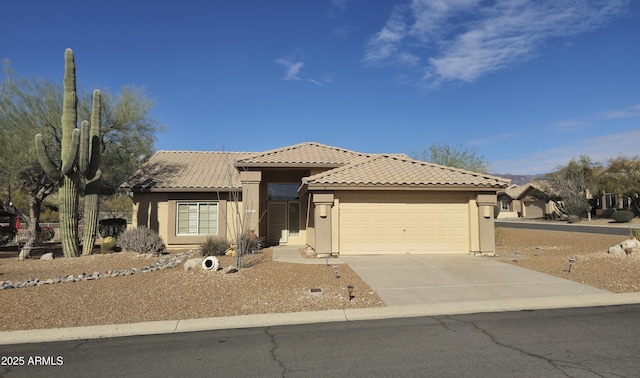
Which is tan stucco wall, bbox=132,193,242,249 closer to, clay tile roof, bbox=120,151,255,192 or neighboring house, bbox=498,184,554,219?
clay tile roof, bbox=120,151,255,192

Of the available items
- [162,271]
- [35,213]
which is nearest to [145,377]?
[162,271]

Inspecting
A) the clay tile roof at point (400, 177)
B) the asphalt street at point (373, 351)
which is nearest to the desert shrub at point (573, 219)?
the clay tile roof at point (400, 177)

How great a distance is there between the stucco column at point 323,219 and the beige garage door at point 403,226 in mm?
570

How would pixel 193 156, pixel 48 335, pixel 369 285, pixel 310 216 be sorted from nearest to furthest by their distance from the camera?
1. pixel 48 335
2. pixel 369 285
3. pixel 310 216
4. pixel 193 156

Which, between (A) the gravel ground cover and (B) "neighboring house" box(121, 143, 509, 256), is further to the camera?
(B) "neighboring house" box(121, 143, 509, 256)

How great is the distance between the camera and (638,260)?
12180 millimetres

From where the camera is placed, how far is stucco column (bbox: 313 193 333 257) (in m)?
14.4

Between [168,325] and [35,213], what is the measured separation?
56.6 feet

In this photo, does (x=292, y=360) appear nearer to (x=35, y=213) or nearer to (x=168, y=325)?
(x=168, y=325)

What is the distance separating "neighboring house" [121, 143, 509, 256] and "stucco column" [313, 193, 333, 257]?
0.03 m

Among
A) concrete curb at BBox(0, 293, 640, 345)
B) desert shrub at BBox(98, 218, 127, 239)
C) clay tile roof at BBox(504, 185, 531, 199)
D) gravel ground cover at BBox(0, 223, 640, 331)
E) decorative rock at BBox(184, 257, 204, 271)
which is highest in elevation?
clay tile roof at BBox(504, 185, 531, 199)

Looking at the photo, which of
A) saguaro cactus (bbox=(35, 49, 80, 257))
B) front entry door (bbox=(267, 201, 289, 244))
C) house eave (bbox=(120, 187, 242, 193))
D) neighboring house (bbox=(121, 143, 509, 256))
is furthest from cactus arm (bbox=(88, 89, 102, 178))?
front entry door (bbox=(267, 201, 289, 244))

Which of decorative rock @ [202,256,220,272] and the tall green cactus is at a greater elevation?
the tall green cactus

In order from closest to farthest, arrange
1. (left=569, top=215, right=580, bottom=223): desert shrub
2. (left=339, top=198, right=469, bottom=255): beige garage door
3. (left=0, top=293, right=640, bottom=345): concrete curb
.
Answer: (left=0, top=293, right=640, bottom=345): concrete curb
(left=339, top=198, right=469, bottom=255): beige garage door
(left=569, top=215, right=580, bottom=223): desert shrub
